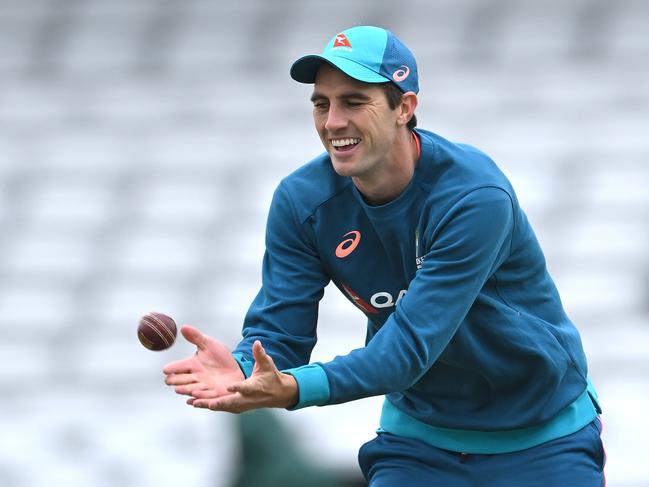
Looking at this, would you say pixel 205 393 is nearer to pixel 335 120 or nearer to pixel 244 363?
pixel 244 363

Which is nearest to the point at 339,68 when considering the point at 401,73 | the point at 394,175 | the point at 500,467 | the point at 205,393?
the point at 401,73

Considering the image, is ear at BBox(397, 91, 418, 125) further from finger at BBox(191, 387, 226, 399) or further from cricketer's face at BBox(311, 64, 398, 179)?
finger at BBox(191, 387, 226, 399)

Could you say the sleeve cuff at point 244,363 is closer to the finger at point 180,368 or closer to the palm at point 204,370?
the palm at point 204,370

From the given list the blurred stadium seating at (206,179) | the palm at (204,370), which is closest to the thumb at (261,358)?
the palm at (204,370)

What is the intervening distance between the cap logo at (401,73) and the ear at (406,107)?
0.13 ft

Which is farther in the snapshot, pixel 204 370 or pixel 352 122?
pixel 352 122

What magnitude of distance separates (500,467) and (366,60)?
1.05 meters

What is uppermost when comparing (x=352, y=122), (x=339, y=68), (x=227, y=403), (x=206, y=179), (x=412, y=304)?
(x=339, y=68)

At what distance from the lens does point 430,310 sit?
2969 millimetres

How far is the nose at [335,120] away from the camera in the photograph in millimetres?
3018

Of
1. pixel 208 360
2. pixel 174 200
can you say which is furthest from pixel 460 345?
pixel 174 200

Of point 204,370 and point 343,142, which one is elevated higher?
point 343,142

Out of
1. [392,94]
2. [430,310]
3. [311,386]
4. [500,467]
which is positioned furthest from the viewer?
[500,467]

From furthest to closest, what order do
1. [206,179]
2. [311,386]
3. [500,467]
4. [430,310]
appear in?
[206,179] → [500,467] → [430,310] → [311,386]
